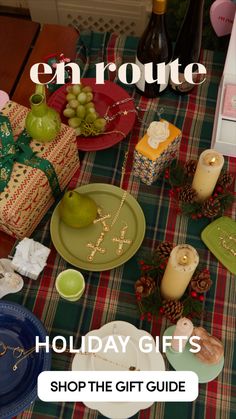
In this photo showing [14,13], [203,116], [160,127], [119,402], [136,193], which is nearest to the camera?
[119,402]

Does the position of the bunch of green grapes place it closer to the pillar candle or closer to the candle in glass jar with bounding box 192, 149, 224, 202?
the candle in glass jar with bounding box 192, 149, 224, 202

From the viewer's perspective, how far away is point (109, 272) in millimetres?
1096

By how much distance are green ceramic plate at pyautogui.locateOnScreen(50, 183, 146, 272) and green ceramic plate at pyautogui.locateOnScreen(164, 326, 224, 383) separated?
242 millimetres

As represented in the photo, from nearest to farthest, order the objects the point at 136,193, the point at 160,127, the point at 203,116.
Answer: the point at 160,127 → the point at 136,193 → the point at 203,116

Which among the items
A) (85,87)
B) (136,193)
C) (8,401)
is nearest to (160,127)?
(136,193)

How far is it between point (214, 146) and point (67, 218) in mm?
443

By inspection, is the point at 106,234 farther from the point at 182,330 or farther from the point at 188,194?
the point at 182,330

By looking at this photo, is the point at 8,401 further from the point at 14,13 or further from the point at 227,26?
the point at 14,13

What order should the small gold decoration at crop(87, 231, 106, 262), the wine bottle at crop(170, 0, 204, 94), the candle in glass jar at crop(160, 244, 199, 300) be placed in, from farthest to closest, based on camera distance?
the wine bottle at crop(170, 0, 204, 94) → the small gold decoration at crop(87, 231, 106, 262) → the candle in glass jar at crop(160, 244, 199, 300)

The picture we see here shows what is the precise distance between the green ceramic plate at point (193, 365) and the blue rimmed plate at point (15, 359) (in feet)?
0.87

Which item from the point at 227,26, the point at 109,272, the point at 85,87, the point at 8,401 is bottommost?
the point at 8,401

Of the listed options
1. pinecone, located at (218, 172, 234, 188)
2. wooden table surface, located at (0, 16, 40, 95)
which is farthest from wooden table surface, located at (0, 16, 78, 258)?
pinecone, located at (218, 172, 234, 188)

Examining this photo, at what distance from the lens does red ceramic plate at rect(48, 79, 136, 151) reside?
122cm

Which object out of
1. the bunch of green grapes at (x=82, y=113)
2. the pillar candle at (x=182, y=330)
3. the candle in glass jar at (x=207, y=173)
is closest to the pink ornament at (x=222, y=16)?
the bunch of green grapes at (x=82, y=113)
